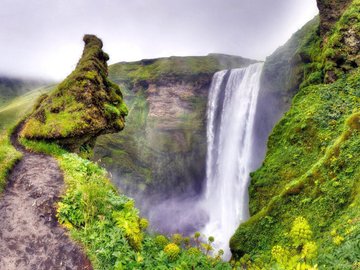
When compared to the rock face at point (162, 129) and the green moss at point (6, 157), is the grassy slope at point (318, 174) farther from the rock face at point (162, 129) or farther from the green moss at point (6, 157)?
the rock face at point (162, 129)

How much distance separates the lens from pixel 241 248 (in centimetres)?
1349

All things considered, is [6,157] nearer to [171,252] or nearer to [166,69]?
[171,252]

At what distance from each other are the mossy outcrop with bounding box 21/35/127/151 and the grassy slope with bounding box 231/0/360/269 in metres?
8.71

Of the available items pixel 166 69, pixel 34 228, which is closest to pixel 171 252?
pixel 34 228

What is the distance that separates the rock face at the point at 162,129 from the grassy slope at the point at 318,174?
3671 cm

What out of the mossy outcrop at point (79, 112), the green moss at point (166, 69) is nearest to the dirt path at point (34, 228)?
the mossy outcrop at point (79, 112)

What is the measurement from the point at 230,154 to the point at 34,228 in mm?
39913

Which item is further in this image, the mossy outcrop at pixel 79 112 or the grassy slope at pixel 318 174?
the mossy outcrop at pixel 79 112

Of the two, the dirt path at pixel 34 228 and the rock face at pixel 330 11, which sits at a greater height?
the rock face at pixel 330 11

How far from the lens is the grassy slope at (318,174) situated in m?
8.91

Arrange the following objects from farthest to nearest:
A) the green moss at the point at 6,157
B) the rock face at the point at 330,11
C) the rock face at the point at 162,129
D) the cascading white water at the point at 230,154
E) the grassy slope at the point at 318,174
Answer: the rock face at the point at 162,129, the cascading white water at the point at 230,154, the rock face at the point at 330,11, the green moss at the point at 6,157, the grassy slope at the point at 318,174

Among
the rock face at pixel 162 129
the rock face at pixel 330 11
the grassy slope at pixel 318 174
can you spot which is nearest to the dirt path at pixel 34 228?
the grassy slope at pixel 318 174

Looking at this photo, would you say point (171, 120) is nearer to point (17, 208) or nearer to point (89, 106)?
point (89, 106)

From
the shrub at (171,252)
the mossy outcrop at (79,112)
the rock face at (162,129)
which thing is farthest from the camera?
the rock face at (162,129)
